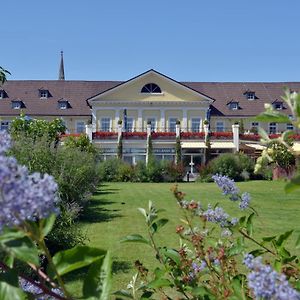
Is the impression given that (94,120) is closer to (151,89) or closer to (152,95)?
(152,95)

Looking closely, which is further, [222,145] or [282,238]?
[222,145]

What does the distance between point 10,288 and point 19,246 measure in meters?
0.11

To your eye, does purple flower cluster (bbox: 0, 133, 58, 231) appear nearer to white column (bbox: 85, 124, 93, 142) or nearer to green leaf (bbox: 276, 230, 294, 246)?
green leaf (bbox: 276, 230, 294, 246)

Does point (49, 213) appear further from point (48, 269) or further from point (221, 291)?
point (221, 291)

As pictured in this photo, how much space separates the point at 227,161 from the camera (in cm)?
4128

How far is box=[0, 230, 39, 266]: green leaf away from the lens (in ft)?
3.61

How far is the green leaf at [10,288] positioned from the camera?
44.5 inches

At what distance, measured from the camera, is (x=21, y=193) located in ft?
3.29

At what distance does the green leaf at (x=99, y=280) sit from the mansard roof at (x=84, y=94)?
5321cm

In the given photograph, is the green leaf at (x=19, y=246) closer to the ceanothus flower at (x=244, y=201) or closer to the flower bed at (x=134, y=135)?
the ceanothus flower at (x=244, y=201)

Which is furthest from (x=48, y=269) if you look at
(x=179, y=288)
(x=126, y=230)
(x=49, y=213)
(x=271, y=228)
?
(x=271, y=228)

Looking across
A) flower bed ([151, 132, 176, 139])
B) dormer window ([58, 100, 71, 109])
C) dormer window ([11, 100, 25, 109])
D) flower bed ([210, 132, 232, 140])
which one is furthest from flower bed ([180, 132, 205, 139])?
dormer window ([11, 100, 25, 109])

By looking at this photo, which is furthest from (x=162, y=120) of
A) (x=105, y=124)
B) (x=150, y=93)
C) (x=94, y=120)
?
(x=94, y=120)

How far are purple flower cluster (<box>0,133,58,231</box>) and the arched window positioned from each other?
51680 millimetres
